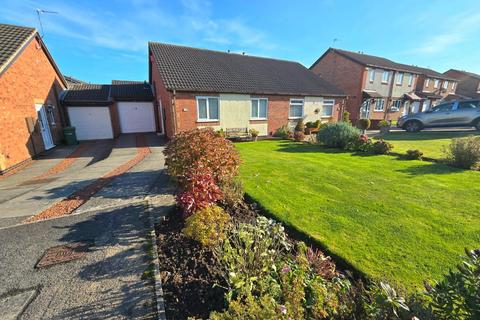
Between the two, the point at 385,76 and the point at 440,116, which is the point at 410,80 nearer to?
the point at 385,76

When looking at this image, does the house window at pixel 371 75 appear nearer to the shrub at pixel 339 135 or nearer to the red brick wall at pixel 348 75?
the red brick wall at pixel 348 75

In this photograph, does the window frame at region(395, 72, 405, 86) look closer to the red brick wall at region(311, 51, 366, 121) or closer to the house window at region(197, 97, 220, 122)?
the red brick wall at region(311, 51, 366, 121)

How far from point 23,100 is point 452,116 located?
24.9 m

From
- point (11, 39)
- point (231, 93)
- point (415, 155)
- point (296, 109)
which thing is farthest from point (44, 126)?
point (415, 155)

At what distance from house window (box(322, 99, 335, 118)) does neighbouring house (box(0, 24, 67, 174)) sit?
63.7 ft

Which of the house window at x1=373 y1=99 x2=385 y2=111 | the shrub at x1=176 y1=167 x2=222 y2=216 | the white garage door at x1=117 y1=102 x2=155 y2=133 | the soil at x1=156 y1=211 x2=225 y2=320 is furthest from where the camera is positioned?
the house window at x1=373 y1=99 x2=385 y2=111

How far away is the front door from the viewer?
11.6 m

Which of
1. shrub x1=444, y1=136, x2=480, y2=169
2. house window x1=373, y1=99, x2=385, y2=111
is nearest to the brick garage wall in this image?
shrub x1=444, y1=136, x2=480, y2=169

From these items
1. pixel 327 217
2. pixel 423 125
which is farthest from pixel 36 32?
pixel 423 125

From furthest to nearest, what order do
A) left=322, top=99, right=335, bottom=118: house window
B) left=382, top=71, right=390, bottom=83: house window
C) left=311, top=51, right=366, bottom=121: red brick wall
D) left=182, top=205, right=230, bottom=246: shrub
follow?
1. left=382, top=71, right=390, bottom=83: house window
2. left=311, top=51, right=366, bottom=121: red brick wall
3. left=322, top=99, right=335, bottom=118: house window
4. left=182, top=205, right=230, bottom=246: shrub

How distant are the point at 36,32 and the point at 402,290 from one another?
1757 cm

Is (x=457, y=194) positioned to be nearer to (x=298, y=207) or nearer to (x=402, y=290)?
(x=298, y=207)

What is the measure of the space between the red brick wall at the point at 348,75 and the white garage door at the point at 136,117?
20.4 metres

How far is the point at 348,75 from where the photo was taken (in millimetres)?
24000
